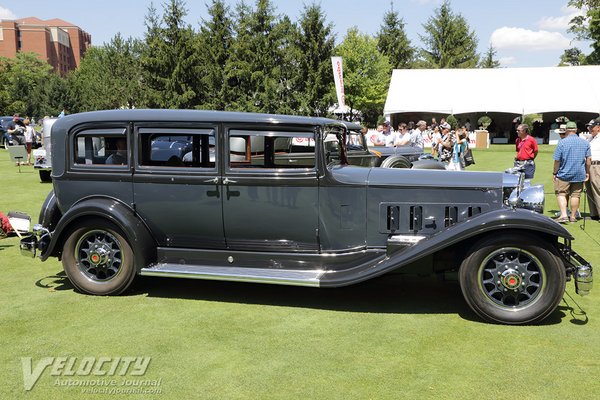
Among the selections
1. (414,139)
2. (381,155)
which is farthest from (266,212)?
(414,139)

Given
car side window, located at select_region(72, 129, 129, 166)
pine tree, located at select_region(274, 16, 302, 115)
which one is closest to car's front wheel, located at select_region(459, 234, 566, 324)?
car side window, located at select_region(72, 129, 129, 166)

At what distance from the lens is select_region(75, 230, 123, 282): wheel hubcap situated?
5363 mm

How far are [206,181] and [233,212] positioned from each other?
394 mm

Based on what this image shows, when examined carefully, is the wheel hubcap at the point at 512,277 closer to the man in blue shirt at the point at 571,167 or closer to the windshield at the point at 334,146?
the windshield at the point at 334,146

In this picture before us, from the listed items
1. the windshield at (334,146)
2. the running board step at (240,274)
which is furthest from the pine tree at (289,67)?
the running board step at (240,274)

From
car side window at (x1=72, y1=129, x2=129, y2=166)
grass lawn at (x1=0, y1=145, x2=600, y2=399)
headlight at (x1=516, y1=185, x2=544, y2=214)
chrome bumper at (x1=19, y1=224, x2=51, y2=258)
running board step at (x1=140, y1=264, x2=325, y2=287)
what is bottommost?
grass lawn at (x1=0, y1=145, x2=600, y2=399)

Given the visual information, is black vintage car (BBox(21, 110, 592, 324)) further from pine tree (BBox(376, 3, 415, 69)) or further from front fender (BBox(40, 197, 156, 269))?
pine tree (BBox(376, 3, 415, 69))

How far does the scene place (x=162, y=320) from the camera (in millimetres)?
4754

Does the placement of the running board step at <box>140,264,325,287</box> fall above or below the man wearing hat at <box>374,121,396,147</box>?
below

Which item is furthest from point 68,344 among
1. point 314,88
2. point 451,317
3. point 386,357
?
point 314,88

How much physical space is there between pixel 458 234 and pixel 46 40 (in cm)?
13545

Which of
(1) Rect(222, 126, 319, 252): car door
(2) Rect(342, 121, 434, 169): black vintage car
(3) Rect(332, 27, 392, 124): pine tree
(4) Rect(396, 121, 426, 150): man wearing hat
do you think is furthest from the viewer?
(3) Rect(332, 27, 392, 124): pine tree

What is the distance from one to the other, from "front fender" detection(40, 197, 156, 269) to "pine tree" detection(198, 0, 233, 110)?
31742 mm

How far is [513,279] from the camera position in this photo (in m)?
4.49
